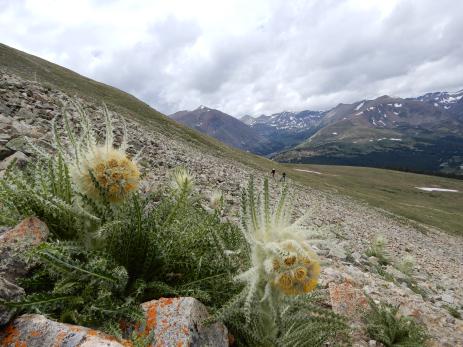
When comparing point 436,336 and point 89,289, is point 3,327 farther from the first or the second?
point 436,336

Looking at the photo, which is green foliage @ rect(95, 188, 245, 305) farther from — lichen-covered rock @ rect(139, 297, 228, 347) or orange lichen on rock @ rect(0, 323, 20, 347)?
orange lichen on rock @ rect(0, 323, 20, 347)

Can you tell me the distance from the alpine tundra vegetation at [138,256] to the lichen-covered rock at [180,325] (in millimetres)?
137

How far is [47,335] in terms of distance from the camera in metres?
2.25

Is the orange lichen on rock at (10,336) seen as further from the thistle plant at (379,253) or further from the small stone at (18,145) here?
the thistle plant at (379,253)

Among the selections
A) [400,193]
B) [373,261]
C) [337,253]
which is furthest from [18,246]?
[400,193]

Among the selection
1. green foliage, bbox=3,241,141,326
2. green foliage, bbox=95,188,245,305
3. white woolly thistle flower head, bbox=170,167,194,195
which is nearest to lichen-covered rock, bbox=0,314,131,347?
green foliage, bbox=3,241,141,326

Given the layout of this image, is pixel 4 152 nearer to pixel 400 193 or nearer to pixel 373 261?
pixel 373 261

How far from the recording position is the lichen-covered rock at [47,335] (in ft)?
7.28

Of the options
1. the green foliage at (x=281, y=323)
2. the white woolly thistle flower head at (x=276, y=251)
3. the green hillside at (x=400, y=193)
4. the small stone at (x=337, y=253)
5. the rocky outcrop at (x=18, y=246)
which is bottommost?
the green hillside at (x=400, y=193)

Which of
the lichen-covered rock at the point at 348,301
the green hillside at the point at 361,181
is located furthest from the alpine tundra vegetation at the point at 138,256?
the green hillside at the point at 361,181

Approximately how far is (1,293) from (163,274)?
1.38m

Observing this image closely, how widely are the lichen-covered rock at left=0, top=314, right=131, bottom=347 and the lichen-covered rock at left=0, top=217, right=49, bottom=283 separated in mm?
474

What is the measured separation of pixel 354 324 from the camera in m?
4.65

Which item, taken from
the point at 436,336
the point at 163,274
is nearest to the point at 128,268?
the point at 163,274
